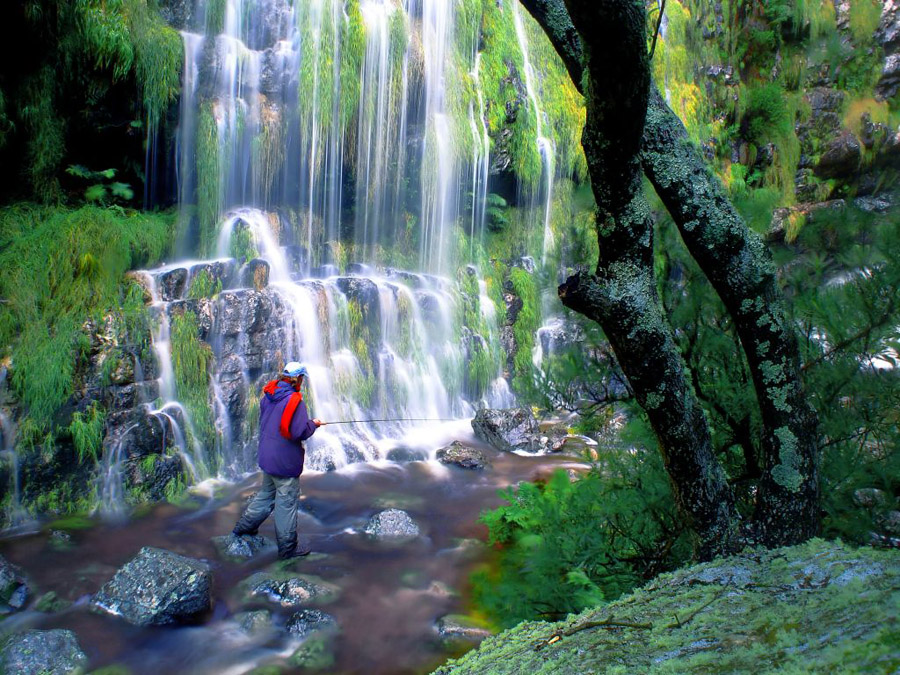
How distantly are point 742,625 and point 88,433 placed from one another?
7882mm

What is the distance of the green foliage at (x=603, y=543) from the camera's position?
3.09 meters

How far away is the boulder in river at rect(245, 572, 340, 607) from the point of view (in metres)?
5.32

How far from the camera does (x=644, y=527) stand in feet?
10.8

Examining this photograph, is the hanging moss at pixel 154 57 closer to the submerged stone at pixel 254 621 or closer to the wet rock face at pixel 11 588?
the wet rock face at pixel 11 588

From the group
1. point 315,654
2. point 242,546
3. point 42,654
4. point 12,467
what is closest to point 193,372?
point 12,467

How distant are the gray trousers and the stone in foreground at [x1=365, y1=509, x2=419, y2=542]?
1.01 metres

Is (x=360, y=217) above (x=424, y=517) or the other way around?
above

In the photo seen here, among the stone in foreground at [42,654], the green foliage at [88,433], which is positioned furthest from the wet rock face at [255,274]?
the stone in foreground at [42,654]

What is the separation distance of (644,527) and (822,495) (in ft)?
2.87

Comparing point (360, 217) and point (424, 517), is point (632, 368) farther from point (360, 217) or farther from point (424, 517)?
point (360, 217)

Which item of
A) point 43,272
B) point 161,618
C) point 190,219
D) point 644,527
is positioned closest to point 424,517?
point 161,618

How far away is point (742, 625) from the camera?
1323mm

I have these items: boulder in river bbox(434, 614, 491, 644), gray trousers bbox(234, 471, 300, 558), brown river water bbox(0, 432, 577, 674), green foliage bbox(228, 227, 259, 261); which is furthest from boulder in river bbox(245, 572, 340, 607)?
green foliage bbox(228, 227, 259, 261)

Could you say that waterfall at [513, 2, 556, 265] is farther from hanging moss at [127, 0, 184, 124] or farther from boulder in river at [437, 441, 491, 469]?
hanging moss at [127, 0, 184, 124]
